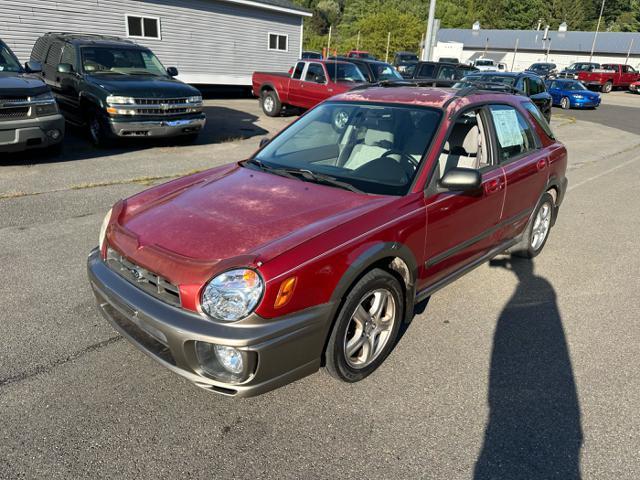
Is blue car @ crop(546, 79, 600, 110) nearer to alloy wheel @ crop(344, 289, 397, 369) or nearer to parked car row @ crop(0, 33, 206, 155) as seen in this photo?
parked car row @ crop(0, 33, 206, 155)

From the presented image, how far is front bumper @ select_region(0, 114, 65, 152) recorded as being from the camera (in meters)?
6.96

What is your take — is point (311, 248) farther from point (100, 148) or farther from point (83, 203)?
point (100, 148)

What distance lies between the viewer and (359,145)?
146 inches

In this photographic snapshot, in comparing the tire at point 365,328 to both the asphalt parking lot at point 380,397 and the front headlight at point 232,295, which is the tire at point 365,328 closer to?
the asphalt parking lot at point 380,397

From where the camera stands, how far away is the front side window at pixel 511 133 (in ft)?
13.1

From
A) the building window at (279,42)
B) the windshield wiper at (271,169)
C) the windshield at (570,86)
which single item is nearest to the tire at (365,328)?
the windshield wiper at (271,169)

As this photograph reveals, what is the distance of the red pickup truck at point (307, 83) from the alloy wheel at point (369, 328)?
10156 millimetres

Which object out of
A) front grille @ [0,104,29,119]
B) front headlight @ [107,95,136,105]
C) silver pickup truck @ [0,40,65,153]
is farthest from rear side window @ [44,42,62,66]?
front grille @ [0,104,29,119]

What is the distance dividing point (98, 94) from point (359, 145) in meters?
6.67

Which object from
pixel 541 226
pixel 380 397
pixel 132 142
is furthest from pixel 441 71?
pixel 380 397

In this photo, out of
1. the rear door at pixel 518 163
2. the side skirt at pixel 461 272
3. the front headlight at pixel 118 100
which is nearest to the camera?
the side skirt at pixel 461 272

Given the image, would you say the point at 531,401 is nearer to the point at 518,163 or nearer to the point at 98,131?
the point at 518,163

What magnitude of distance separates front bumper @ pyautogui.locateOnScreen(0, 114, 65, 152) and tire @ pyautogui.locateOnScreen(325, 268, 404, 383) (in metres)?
6.59

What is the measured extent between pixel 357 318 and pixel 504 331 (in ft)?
4.60
